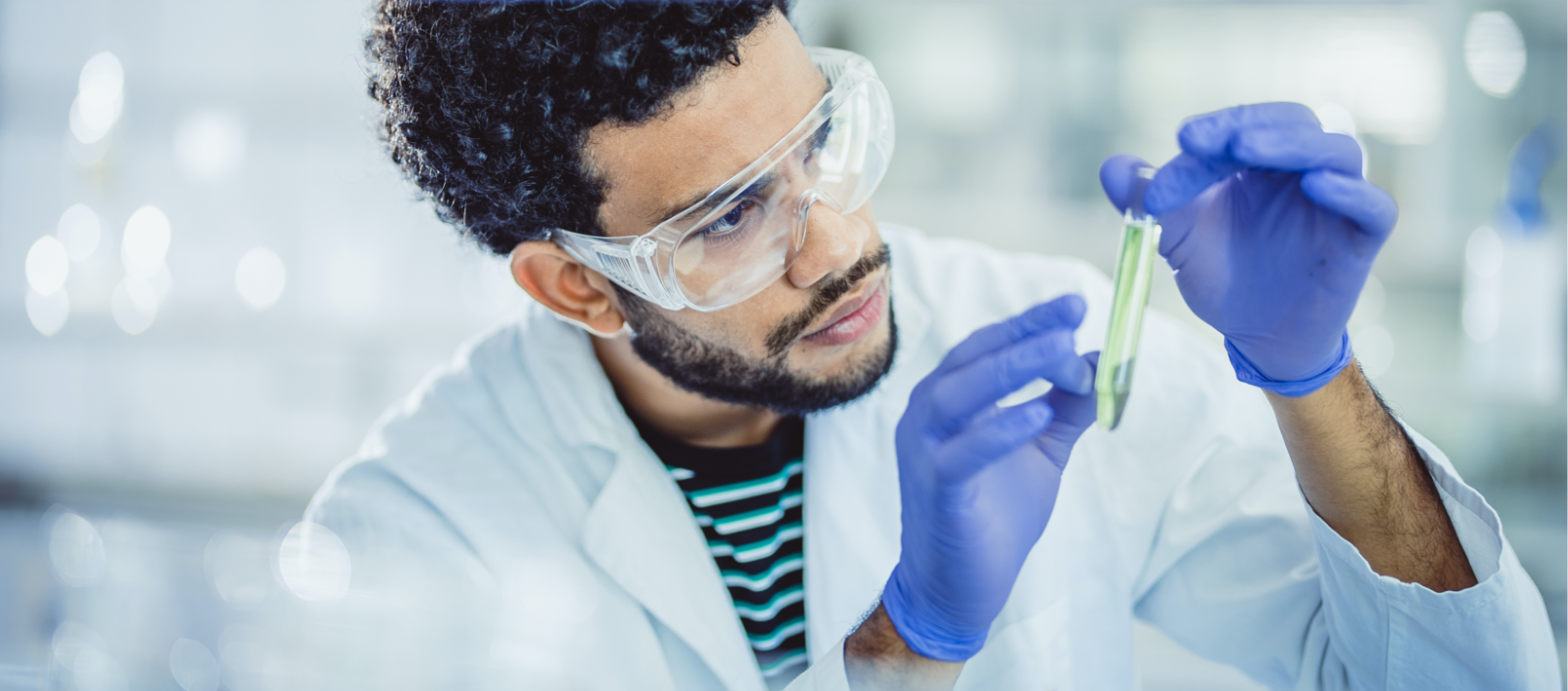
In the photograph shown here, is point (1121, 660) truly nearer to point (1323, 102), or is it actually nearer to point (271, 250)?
point (1323, 102)

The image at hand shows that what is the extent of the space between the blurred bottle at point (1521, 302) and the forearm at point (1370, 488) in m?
1.39

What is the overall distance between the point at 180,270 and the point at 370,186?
0.64 m

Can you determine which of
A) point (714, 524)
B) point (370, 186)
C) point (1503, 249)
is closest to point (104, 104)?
point (370, 186)

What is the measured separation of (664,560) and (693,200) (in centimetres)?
48

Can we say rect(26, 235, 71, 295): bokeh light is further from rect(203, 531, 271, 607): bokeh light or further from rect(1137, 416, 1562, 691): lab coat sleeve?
rect(1137, 416, 1562, 691): lab coat sleeve

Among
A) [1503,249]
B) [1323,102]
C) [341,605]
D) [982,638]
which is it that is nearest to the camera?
[982,638]

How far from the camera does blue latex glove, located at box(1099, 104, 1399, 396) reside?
68cm

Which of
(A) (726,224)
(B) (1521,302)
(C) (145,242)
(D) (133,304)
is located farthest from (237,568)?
(B) (1521,302)

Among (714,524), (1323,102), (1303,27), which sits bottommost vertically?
(714,524)

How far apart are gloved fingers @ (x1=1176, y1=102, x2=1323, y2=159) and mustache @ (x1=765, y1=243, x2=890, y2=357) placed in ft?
1.60

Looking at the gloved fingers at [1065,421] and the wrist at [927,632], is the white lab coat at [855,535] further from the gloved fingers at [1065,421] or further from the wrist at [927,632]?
the gloved fingers at [1065,421]

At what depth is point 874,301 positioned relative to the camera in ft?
3.87

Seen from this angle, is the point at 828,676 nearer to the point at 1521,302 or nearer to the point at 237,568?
the point at 237,568

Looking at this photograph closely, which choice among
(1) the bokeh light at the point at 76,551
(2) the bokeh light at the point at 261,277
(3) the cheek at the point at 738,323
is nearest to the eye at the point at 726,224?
(3) the cheek at the point at 738,323
